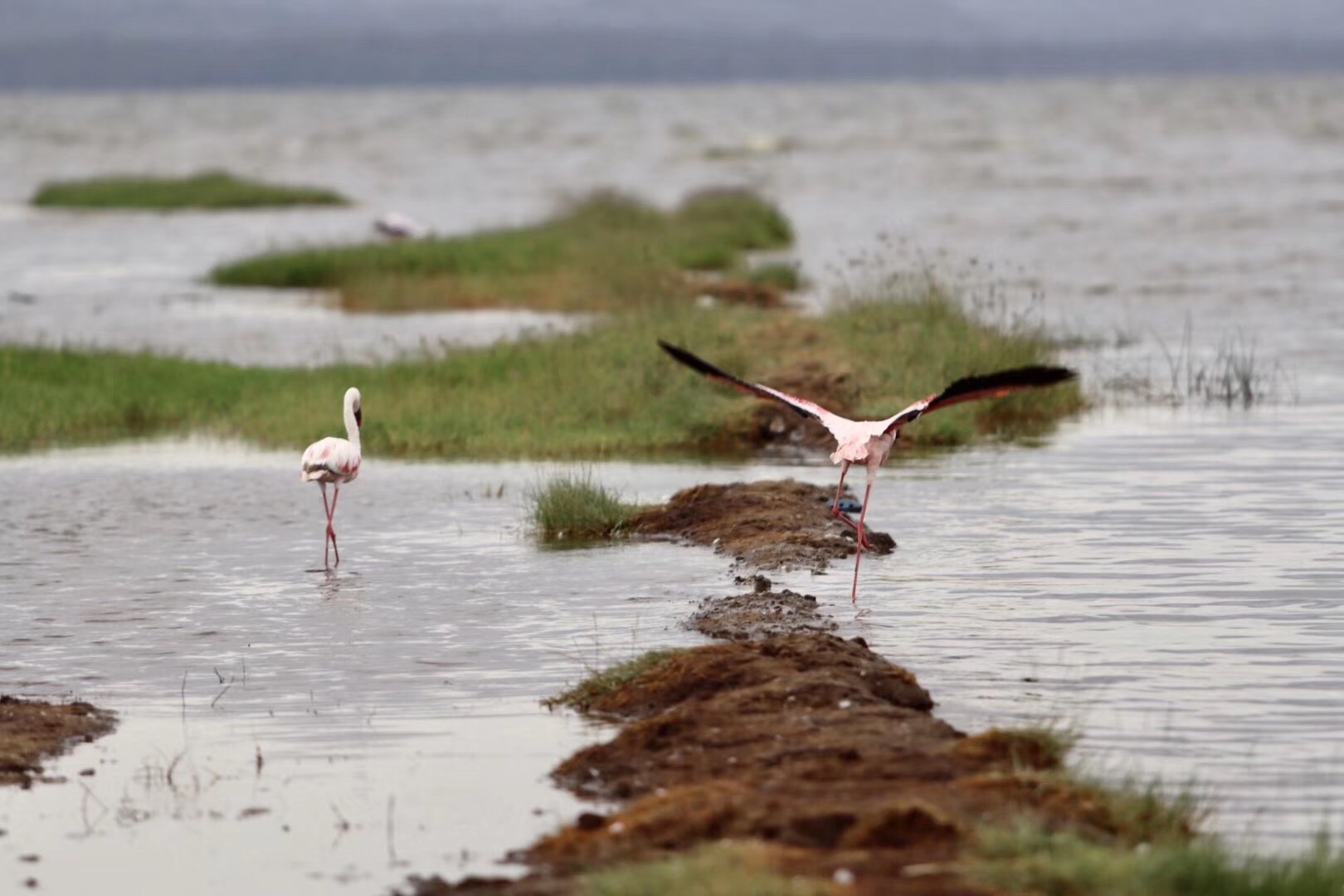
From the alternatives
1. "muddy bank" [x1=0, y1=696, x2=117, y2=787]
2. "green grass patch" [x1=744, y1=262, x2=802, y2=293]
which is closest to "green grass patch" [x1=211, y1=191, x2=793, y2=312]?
"green grass patch" [x1=744, y1=262, x2=802, y2=293]

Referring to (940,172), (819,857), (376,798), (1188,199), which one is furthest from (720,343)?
(940,172)

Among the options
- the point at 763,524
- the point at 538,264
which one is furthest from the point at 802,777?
the point at 538,264

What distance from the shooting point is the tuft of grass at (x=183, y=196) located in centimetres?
5941

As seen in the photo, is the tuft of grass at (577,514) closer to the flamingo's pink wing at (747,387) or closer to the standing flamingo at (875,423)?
the standing flamingo at (875,423)

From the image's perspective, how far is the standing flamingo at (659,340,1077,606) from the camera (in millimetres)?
10078

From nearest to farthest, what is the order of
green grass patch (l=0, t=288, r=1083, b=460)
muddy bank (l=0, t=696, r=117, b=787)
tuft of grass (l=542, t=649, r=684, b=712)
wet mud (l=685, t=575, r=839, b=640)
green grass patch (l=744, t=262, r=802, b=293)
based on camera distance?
muddy bank (l=0, t=696, r=117, b=787)
tuft of grass (l=542, t=649, r=684, b=712)
wet mud (l=685, t=575, r=839, b=640)
green grass patch (l=0, t=288, r=1083, b=460)
green grass patch (l=744, t=262, r=802, b=293)

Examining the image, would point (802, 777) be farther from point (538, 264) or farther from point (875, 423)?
point (538, 264)

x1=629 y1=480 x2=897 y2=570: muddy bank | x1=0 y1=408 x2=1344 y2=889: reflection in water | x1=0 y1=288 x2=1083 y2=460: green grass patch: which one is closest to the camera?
x1=0 y1=408 x2=1344 y2=889: reflection in water

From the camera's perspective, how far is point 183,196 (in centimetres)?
5966

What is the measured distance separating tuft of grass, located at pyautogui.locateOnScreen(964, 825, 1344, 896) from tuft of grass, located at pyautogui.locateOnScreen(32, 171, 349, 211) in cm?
5469

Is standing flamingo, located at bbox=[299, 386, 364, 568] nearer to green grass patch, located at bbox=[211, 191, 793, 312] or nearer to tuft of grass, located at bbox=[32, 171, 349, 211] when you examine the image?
green grass patch, located at bbox=[211, 191, 793, 312]

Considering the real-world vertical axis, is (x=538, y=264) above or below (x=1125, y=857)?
above

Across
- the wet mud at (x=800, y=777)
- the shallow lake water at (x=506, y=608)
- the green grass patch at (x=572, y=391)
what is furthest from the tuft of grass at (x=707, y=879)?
the green grass patch at (x=572, y=391)

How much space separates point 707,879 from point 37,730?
4126 millimetres
